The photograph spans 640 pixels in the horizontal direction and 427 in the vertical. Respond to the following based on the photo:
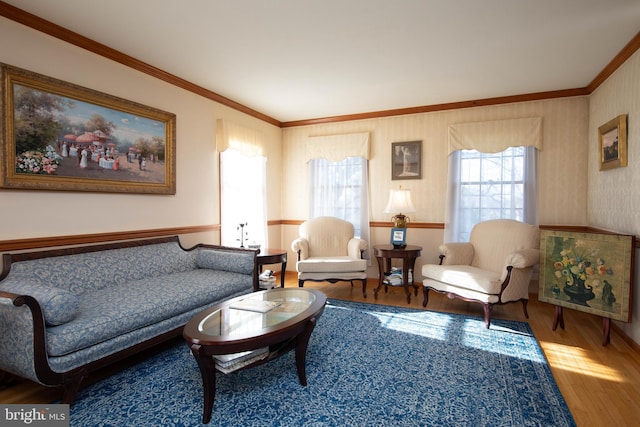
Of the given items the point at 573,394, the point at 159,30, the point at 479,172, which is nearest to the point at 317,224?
the point at 479,172

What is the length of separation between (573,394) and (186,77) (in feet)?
14.3

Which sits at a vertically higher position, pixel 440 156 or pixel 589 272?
pixel 440 156

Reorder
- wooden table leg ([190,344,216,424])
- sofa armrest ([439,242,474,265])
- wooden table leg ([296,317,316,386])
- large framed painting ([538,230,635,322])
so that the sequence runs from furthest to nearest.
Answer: sofa armrest ([439,242,474,265]) < large framed painting ([538,230,635,322]) < wooden table leg ([296,317,316,386]) < wooden table leg ([190,344,216,424])

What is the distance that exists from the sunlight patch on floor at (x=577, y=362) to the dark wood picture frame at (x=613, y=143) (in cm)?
174

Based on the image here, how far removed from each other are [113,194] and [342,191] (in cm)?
322

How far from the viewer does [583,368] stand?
253 centimetres

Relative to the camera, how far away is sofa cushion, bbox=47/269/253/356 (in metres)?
2.08

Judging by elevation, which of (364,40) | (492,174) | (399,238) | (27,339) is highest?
(364,40)

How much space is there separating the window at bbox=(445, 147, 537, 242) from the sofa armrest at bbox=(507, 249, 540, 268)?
46.6 inches

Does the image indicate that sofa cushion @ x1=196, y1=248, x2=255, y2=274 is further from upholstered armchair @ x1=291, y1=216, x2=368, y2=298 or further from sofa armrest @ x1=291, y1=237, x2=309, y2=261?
sofa armrest @ x1=291, y1=237, x2=309, y2=261

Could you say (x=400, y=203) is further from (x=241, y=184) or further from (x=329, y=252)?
(x=241, y=184)

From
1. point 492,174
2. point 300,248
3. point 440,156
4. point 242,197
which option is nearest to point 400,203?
point 440,156

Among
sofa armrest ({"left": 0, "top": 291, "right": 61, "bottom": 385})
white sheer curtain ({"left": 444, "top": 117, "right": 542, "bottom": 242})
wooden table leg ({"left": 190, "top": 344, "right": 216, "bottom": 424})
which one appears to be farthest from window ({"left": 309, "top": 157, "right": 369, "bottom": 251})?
sofa armrest ({"left": 0, "top": 291, "right": 61, "bottom": 385})

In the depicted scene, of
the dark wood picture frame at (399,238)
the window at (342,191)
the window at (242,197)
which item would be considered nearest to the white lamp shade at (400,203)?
the dark wood picture frame at (399,238)
